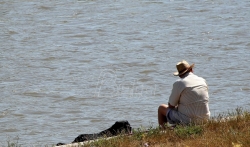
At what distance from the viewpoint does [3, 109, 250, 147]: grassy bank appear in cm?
809

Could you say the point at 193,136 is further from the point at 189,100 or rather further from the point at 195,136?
the point at 189,100

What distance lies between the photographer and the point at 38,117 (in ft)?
44.9

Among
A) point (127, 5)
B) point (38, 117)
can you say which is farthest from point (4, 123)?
point (127, 5)

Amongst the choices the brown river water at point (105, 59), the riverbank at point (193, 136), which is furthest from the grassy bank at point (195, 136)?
the brown river water at point (105, 59)

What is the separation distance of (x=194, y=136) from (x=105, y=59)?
33.2 feet

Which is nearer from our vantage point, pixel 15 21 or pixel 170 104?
pixel 170 104

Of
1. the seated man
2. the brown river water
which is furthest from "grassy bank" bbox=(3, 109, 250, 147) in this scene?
the brown river water

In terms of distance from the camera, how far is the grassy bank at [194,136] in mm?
8086

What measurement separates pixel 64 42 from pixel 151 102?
7.13m

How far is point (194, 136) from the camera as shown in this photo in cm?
846

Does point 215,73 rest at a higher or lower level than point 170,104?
lower

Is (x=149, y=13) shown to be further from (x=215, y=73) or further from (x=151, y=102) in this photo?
(x=151, y=102)

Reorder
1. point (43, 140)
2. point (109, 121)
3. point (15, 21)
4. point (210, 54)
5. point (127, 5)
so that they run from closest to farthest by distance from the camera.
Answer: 1. point (43, 140)
2. point (109, 121)
3. point (210, 54)
4. point (15, 21)
5. point (127, 5)

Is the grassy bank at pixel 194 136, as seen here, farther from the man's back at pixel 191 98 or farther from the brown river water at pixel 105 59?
the brown river water at pixel 105 59
